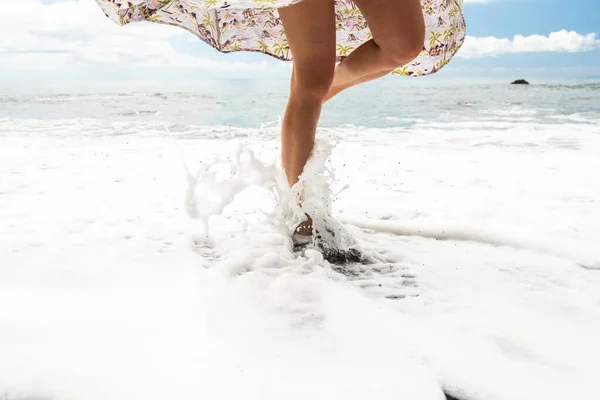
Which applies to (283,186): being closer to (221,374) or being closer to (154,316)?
(154,316)

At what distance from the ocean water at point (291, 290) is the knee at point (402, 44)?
1.12ft

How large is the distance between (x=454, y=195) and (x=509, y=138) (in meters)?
2.73

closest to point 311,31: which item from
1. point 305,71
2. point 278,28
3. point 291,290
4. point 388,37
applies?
point 305,71

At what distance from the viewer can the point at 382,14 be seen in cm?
149

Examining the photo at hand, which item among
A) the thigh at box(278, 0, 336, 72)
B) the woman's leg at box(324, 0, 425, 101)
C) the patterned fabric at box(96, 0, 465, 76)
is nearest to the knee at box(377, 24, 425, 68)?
the woman's leg at box(324, 0, 425, 101)

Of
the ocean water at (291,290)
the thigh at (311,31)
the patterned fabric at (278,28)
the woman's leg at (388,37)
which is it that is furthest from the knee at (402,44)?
the patterned fabric at (278,28)

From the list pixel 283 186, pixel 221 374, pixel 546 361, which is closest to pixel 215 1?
pixel 283 186

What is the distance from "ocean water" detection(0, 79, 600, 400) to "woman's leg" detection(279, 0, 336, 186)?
0.26ft

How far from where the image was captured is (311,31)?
1586 mm

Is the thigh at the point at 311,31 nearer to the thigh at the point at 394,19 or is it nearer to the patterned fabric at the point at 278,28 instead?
the thigh at the point at 394,19

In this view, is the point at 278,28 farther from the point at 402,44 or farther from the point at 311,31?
the point at 402,44

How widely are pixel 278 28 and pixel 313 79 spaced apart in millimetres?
589

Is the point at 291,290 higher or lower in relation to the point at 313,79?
lower

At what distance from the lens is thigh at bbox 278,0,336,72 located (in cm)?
157
